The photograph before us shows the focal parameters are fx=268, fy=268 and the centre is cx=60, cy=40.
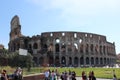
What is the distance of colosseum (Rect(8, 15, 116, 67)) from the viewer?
85375 mm

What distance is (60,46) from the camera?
85.4 m

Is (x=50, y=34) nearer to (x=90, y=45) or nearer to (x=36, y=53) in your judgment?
(x=36, y=53)

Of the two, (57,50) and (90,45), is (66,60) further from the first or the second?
(90,45)

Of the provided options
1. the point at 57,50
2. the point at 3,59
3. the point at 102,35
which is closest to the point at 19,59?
the point at 3,59

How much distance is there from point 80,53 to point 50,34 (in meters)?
11.6

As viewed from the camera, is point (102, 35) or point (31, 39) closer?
point (31, 39)

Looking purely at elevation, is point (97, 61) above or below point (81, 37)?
below

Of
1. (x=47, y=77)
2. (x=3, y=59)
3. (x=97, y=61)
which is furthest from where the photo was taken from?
(x=97, y=61)

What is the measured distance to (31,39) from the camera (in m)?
88.8

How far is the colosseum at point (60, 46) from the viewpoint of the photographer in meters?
85.4

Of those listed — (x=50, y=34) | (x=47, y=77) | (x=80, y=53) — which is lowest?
(x=47, y=77)

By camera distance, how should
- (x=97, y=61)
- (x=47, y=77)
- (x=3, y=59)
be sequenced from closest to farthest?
(x=47, y=77)
(x=3, y=59)
(x=97, y=61)

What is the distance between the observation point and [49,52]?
85812 mm

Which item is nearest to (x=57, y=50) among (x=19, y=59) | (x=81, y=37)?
(x=81, y=37)
